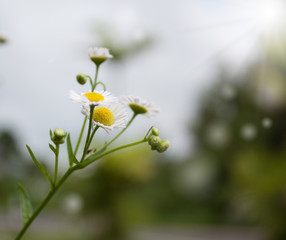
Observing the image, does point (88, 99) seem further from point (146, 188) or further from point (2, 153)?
point (146, 188)

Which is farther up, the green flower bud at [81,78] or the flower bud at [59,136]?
the green flower bud at [81,78]

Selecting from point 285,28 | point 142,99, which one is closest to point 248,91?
point 285,28

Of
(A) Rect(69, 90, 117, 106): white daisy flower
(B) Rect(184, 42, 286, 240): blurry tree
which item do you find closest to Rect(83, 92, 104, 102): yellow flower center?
(A) Rect(69, 90, 117, 106): white daisy flower

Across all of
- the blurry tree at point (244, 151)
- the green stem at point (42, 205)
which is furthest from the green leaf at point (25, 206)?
the blurry tree at point (244, 151)

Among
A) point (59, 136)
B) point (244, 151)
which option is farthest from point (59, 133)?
point (244, 151)

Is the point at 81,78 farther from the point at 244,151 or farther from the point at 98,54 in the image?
the point at 244,151

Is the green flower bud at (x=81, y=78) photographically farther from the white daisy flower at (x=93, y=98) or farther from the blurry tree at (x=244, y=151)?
the blurry tree at (x=244, y=151)
